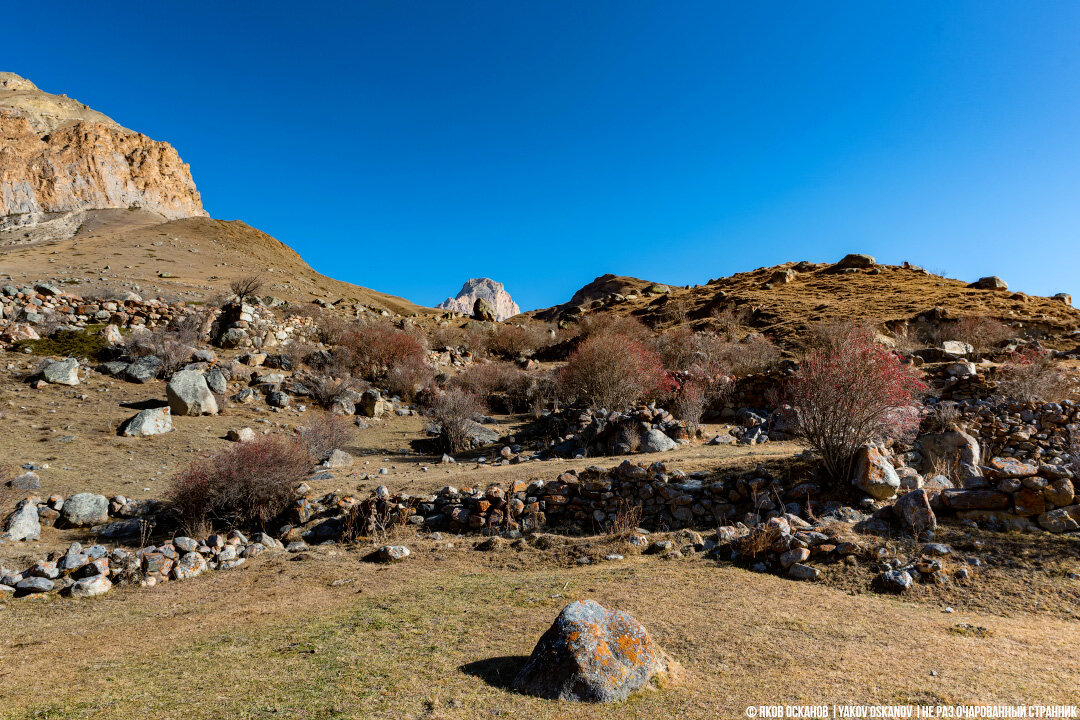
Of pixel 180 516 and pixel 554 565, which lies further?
pixel 180 516

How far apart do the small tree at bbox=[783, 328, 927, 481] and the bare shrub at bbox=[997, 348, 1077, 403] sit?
7.88 m

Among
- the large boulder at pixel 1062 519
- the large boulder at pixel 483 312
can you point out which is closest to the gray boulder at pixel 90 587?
the large boulder at pixel 1062 519

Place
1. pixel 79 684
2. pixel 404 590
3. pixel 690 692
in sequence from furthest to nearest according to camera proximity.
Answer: pixel 404 590, pixel 79 684, pixel 690 692

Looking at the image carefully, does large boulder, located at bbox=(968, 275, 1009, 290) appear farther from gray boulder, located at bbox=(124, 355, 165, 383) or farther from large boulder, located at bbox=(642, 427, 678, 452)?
gray boulder, located at bbox=(124, 355, 165, 383)

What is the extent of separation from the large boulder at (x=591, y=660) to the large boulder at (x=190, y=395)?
15.0 meters

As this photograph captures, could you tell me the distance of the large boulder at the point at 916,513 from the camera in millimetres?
6125

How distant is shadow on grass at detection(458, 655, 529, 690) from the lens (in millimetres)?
3579

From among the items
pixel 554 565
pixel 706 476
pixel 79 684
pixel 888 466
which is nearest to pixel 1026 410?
pixel 888 466

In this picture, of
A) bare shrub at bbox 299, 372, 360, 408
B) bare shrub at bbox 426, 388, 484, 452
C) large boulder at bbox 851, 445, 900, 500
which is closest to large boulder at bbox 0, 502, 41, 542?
bare shrub at bbox 426, 388, 484, 452

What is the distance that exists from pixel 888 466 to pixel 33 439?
1763 centimetres

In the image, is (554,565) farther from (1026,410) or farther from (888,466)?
(1026,410)

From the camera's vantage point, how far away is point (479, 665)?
388 cm

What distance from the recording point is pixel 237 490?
888cm

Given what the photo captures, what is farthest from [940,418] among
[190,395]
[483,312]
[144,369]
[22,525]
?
[483,312]
